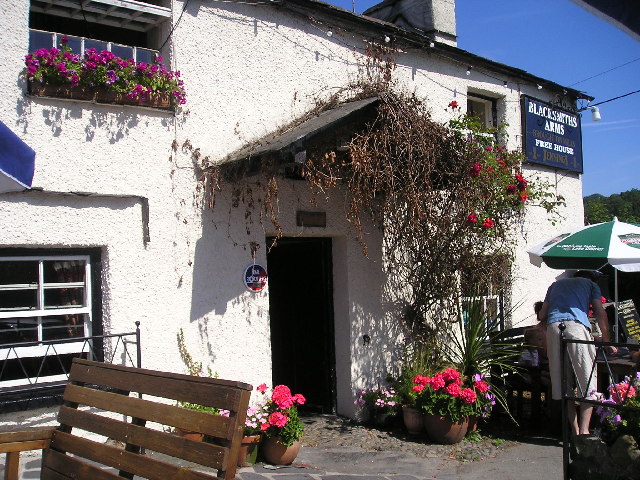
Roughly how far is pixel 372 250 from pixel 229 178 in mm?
2232

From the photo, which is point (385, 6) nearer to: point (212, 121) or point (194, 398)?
point (212, 121)

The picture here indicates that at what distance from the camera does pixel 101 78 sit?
543 cm

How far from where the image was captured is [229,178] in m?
6.16

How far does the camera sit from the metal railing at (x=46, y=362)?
5.00 meters

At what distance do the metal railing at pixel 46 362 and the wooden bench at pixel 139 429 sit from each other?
5.36ft

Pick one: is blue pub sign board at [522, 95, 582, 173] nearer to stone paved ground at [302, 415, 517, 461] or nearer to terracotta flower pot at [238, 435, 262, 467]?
stone paved ground at [302, 415, 517, 461]

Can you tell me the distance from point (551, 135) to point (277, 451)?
7498mm

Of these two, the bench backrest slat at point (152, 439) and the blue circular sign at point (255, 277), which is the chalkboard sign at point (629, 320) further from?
the bench backrest slat at point (152, 439)

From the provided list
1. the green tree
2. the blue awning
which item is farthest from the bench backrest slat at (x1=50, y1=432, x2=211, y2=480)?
the green tree

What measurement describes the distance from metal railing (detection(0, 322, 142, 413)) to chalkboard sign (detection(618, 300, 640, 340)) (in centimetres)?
693

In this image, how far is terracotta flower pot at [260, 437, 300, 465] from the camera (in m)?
5.52

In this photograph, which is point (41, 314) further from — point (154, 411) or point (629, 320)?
point (629, 320)

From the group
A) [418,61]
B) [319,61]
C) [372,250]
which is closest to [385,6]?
[418,61]

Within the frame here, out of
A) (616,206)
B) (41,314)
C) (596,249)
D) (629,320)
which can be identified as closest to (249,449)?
(41,314)
